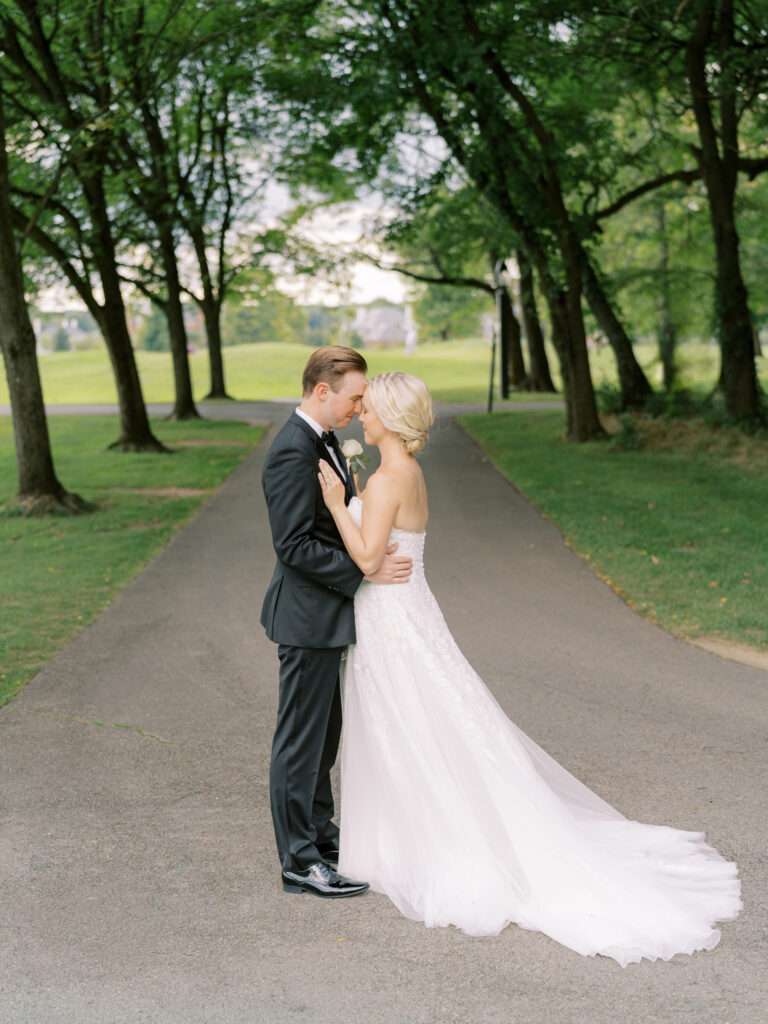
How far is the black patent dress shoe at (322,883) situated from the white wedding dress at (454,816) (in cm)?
9

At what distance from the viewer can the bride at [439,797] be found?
4.58 meters

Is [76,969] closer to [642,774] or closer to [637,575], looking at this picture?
[642,774]

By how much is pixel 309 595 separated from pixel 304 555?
24 cm

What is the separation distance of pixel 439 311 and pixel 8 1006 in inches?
3158

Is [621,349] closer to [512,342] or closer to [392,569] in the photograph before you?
[512,342]

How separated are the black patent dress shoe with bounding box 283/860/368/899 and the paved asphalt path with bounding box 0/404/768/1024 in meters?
0.05

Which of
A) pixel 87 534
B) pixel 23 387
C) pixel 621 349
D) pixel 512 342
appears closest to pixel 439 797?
pixel 87 534

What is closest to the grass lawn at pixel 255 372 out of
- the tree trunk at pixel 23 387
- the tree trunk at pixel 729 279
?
the tree trunk at pixel 729 279

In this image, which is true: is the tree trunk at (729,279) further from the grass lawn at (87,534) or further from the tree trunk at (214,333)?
the tree trunk at (214,333)

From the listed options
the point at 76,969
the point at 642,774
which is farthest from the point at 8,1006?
the point at 642,774

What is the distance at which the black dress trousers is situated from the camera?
4887mm

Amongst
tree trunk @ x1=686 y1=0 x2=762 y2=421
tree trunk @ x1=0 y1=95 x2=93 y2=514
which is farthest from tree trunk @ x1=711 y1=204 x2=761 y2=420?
tree trunk @ x1=0 y1=95 x2=93 y2=514

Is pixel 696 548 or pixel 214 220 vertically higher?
pixel 214 220

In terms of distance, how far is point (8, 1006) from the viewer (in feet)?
12.9
